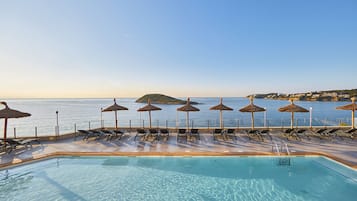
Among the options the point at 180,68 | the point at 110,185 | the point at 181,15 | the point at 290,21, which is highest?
the point at 181,15

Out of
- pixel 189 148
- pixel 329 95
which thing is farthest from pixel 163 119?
pixel 329 95

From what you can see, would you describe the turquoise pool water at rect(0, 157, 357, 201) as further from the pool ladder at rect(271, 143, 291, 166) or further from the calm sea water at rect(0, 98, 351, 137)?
the calm sea water at rect(0, 98, 351, 137)

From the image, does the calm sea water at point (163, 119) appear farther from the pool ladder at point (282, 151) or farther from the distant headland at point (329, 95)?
the distant headland at point (329, 95)

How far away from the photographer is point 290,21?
13.4 metres

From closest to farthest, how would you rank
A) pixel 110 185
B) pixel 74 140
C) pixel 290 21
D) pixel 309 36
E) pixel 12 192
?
pixel 12 192 → pixel 110 185 → pixel 74 140 → pixel 290 21 → pixel 309 36

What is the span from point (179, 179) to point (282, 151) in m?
4.55

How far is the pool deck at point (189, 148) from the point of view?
6.93 m

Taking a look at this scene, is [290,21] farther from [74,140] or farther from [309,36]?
[74,140]

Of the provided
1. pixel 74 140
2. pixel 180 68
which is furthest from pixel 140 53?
pixel 74 140

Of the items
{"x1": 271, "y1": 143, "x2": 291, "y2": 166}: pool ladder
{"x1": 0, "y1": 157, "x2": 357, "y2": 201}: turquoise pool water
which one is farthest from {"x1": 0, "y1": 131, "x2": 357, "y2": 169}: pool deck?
{"x1": 0, "y1": 157, "x2": 357, "y2": 201}: turquoise pool water

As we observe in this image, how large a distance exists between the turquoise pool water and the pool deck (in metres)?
0.34

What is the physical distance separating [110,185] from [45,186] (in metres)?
1.83

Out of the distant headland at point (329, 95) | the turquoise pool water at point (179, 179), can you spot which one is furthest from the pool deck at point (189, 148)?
the distant headland at point (329, 95)

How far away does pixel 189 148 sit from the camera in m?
7.82
